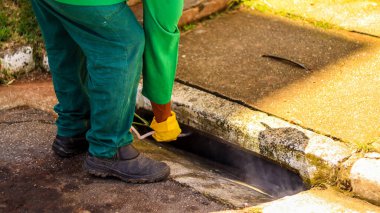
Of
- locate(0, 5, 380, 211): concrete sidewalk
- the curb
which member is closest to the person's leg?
locate(0, 5, 380, 211): concrete sidewalk

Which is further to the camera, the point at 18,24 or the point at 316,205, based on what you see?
the point at 18,24

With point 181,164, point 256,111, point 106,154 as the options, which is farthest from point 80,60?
point 256,111

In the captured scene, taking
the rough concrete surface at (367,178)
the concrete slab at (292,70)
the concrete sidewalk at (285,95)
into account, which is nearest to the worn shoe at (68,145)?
the concrete sidewalk at (285,95)

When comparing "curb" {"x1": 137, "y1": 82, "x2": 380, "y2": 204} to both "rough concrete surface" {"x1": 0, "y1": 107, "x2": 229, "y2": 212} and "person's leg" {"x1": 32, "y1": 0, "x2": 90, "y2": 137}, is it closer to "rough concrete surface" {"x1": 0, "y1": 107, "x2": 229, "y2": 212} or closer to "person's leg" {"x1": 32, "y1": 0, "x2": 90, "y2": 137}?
"rough concrete surface" {"x1": 0, "y1": 107, "x2": 229, "y2": 212}

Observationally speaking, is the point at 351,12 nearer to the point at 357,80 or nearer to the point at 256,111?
the point at 357,80

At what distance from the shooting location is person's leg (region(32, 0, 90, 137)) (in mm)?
2910

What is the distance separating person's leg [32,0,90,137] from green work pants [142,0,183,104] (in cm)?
33

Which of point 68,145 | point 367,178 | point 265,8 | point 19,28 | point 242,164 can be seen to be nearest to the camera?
point 367,178

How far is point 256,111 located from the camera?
3.46m

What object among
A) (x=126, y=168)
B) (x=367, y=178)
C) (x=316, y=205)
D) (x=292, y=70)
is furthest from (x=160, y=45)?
(x=292, y=70)

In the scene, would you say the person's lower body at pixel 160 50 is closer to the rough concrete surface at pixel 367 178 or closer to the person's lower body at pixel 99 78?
the person's lower body at pixel 99 78

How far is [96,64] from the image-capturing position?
272cm

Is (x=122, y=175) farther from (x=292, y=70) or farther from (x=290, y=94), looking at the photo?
(x=292, y=70)

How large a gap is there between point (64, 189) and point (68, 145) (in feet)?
0.89
